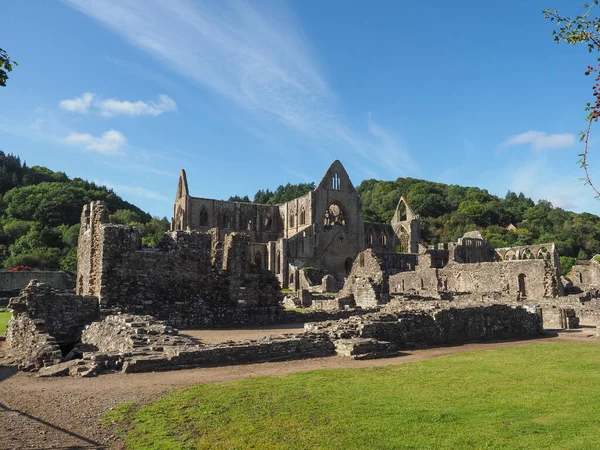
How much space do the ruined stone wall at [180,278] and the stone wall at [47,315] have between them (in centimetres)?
74

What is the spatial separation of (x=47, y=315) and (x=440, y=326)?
41.7 feet

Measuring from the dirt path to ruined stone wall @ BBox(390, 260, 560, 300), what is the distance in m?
18.7

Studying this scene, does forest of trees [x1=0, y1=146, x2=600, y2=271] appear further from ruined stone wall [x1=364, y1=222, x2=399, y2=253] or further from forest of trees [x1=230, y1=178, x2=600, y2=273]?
ruined stone wall [x1=364, y1=222, x2=399, y2=253]

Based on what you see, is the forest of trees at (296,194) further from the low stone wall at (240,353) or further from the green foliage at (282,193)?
the low stone wall at (240,353)

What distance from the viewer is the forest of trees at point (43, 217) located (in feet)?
236

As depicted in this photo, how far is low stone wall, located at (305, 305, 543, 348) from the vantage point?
1384cm

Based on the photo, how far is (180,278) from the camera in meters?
18.6

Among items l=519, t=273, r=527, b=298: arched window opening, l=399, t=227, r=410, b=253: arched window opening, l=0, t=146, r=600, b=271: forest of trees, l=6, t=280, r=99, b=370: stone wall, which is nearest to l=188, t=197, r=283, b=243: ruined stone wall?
l=0, t=146, r=600, b=271: forest of trees

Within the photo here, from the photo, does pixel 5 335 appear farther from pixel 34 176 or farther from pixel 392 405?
pixel 34 176

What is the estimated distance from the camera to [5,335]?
662 inches

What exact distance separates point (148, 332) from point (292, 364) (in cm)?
399

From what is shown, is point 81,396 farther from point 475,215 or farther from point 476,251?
point 475,215

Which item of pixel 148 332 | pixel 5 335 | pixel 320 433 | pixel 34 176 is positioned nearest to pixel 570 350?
pixel 320 433

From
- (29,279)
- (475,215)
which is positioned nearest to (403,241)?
(475,215)
